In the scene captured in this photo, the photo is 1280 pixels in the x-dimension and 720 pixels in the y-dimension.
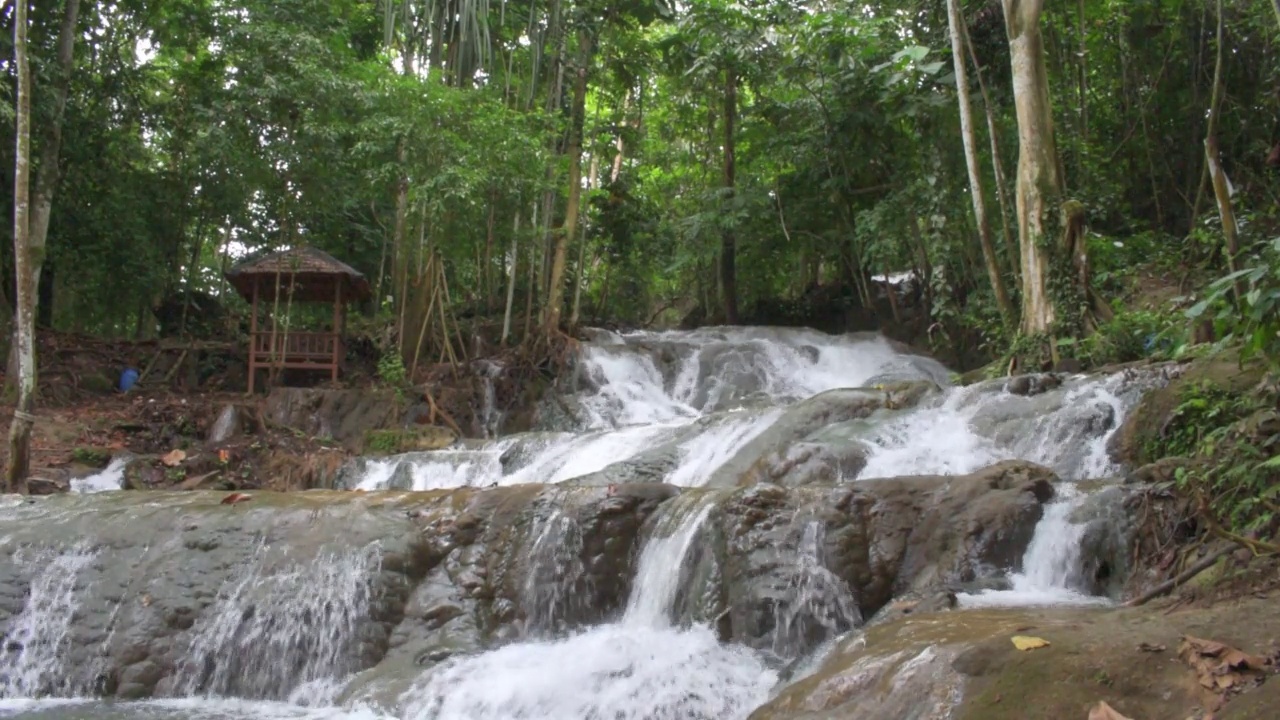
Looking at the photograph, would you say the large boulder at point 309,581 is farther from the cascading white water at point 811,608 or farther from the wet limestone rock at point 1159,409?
the wet limestone rock at point 1159,409

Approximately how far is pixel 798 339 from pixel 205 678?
13303 mm

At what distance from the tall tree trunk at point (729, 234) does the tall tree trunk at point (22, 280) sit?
11928 mm

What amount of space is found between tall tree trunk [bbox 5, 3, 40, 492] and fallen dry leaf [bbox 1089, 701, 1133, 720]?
10.9m

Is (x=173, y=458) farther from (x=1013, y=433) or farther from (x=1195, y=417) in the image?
(x=1195, y=417)

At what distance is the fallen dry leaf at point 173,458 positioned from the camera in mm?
12781

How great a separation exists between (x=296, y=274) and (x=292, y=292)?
0.36 meters

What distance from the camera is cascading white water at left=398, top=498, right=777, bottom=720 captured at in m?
5.74

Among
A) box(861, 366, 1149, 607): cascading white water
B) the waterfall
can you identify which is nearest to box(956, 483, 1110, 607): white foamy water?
box(861, 366, 1149, 607): cascading white water

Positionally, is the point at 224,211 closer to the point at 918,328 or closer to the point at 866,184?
the point at 866,184

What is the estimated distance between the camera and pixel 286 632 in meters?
7.29

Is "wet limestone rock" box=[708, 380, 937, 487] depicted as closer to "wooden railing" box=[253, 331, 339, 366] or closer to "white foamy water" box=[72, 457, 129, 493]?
"white foamy water" box=[72, 457, 129, 493]

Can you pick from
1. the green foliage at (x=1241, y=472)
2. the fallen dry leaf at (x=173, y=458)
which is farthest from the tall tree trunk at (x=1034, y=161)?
the fallen dry leaf at (x=173, y=458)

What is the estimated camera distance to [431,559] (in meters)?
7.85

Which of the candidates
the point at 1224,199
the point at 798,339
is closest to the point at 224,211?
the point at 798,339
